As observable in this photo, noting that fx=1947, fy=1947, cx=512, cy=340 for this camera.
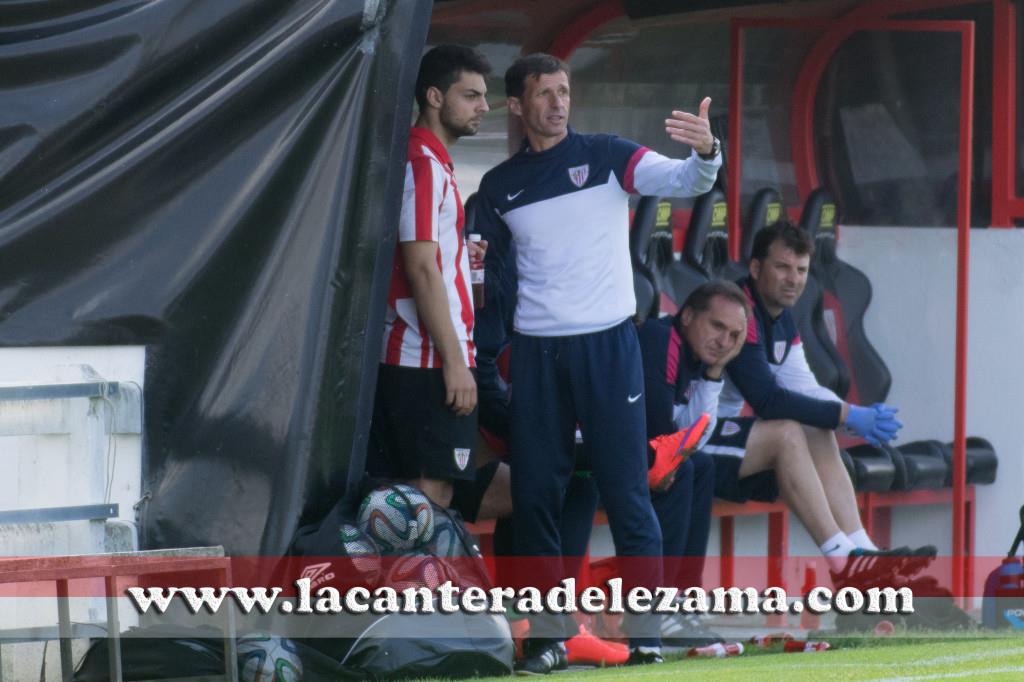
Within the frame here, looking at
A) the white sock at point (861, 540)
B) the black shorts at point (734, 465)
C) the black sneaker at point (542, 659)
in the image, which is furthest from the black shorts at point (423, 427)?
the white sock at point (861, 540)

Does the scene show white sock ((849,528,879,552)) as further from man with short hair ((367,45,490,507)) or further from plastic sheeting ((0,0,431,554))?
plastic sheeting ((0,0,431,554))

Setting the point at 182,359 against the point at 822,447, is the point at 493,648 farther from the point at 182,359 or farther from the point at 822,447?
the point at 822,447

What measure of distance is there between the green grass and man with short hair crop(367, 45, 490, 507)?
682 mm

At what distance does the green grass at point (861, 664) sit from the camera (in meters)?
4.77

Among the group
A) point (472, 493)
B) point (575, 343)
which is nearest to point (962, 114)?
point (575, 343)

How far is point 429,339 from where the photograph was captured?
523 cm

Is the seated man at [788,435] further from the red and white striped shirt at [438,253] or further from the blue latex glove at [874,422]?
the red and white striped shirt at [438,253]

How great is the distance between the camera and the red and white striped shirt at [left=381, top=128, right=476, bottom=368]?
5.19 meters

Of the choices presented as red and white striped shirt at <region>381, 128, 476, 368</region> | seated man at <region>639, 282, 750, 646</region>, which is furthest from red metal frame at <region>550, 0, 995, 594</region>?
red and white striped shirt at <region>381, 128, 476, 368</region>

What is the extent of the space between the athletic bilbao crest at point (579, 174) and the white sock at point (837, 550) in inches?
69.3

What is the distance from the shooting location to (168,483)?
4816 millimetres

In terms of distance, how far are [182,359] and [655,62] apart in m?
→ 3.42

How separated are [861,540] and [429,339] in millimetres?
2084

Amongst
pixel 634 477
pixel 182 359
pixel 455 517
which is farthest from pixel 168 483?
pixel 634 477
